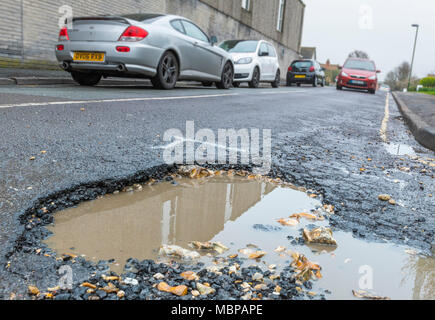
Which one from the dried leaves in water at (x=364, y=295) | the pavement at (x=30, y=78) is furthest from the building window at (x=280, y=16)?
the dried leaves in water at (x=364, y=295)

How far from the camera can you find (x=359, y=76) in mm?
19781

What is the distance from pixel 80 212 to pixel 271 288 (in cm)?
111

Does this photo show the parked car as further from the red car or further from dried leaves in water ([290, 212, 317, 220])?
dried leaves in water ([290, 212, 317, 220])

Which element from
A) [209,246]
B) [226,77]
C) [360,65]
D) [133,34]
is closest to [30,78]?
[133,34]

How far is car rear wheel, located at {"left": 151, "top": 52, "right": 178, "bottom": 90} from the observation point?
8387 mm

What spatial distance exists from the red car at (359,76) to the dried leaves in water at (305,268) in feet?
64.7

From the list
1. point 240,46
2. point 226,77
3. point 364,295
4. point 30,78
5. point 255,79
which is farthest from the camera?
point 240,46

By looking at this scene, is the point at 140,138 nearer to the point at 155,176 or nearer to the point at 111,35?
the point at 155,176

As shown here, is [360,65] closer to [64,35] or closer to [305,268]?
[64,35]

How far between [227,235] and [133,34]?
6504mm

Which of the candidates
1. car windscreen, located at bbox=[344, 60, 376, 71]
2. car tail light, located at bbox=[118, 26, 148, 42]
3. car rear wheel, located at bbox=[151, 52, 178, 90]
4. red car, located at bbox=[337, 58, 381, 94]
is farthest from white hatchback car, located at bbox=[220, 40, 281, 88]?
car tail light, located at bbox=[118, 26, 148, 42]

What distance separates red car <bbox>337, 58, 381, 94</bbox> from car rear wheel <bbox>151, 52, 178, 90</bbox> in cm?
1355

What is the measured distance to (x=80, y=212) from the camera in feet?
6.72

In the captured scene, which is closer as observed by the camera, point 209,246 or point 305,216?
point 209,246
